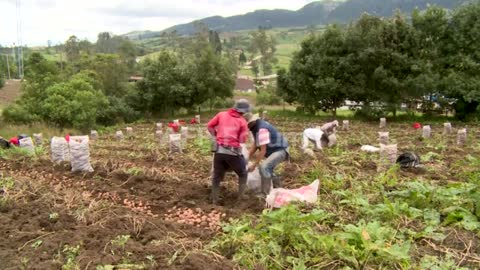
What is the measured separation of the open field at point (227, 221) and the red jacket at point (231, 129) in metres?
0.74

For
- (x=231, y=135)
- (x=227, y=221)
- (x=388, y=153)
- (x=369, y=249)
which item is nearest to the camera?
(x=369, y=249)

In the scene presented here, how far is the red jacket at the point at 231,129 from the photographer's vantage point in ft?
16.7

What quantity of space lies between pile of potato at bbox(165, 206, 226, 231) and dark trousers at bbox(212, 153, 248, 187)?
563 millimetres

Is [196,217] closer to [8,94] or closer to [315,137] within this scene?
[315,137]

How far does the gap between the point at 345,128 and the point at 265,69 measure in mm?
36225

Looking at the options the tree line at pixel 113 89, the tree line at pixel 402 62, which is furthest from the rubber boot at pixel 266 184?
the tree line at pixel 113 89

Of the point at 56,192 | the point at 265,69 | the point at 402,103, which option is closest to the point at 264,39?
the point at 265,69

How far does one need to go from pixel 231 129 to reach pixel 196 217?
3.45 ft

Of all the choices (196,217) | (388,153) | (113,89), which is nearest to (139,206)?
(196,217)

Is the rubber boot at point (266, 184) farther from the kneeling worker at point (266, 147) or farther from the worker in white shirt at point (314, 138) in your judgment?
the worker in white shirt at point (314, 138)

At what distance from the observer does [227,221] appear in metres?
4.62

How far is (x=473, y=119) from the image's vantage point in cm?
1794

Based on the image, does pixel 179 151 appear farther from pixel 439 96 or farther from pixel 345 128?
pixel 439 96

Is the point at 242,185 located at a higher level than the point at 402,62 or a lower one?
lower
